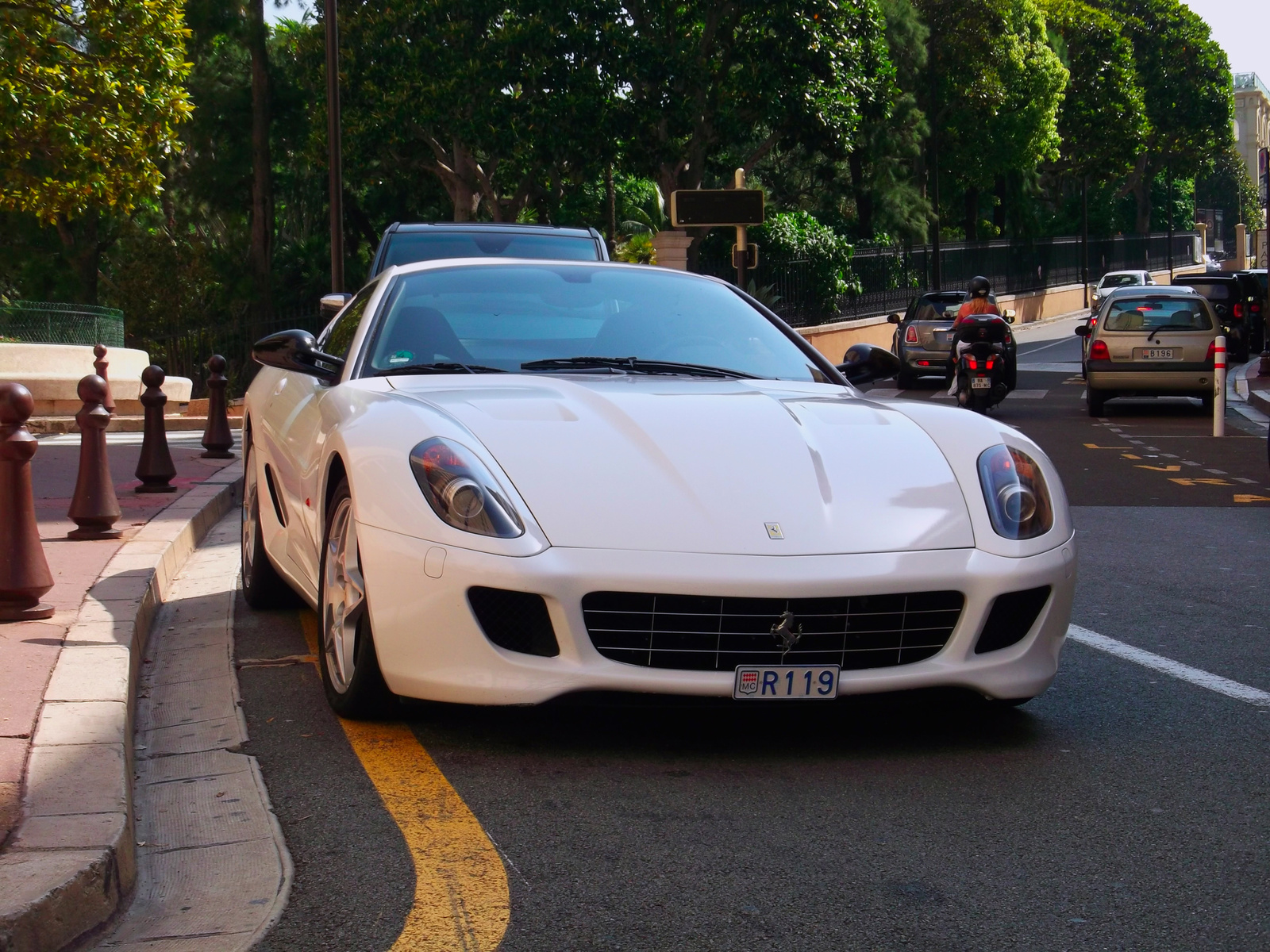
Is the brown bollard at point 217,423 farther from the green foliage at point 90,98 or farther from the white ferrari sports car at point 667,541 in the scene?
the white ferrari sports car at point 667,541

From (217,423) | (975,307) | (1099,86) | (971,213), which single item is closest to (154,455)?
(217,423)

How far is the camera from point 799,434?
180 inches

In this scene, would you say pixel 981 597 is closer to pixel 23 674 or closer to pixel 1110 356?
pixel 23 674

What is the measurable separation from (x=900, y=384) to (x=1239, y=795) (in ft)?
81.0

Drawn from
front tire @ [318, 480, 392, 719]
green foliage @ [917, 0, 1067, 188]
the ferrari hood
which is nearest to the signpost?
the ferrari hood

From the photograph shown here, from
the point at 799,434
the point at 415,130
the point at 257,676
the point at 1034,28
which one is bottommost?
the point at 257,676

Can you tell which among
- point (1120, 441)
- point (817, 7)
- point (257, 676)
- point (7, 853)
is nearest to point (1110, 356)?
point (1120, 441)

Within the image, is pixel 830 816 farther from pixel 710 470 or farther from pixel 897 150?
pixel 897 150

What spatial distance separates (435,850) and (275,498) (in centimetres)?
293

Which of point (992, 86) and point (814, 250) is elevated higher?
point (992, 86)

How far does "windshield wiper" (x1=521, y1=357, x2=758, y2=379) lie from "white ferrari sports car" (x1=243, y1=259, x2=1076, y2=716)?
0.17ft

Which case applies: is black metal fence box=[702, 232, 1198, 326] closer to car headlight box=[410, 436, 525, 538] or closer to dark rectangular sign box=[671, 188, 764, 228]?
dark rectangular sign box=[671, 188, 764, 228]

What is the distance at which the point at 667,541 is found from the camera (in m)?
4.05

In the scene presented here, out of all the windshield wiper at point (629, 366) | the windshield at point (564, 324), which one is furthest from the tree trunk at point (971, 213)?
the windshield wiper at point (629, 366)
